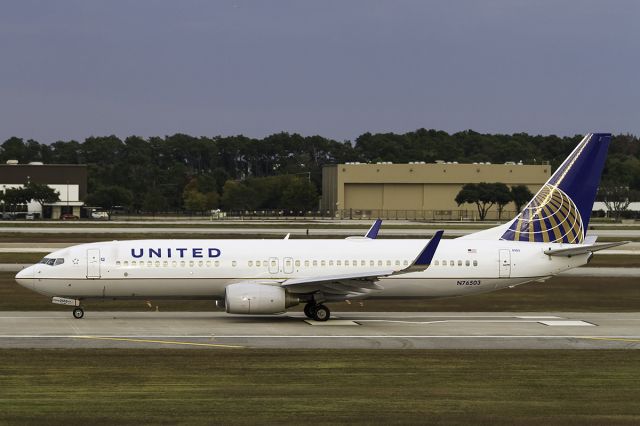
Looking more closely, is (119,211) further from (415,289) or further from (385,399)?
(385,399)

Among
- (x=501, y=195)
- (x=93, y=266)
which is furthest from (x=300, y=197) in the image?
(x=93, y=266)

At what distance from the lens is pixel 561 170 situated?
39125mm

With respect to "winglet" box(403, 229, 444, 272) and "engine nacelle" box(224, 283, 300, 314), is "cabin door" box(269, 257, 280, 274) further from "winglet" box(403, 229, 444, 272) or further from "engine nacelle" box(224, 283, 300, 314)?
"winglet" box(403, 229, 444, 272)

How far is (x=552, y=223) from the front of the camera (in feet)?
126

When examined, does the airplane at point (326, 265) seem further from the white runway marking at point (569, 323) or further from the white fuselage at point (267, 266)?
the white runway marking at point (569, 323)

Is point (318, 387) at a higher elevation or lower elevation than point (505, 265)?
lower

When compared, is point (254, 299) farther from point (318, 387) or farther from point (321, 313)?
point (318, 387)

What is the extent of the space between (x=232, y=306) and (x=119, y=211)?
16741 centimetres

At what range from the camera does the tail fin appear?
127ft

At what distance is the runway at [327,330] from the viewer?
30.6 metres

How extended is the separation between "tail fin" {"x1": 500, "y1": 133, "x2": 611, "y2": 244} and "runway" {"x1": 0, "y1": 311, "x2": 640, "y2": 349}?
3125mm

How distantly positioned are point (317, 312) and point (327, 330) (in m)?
2.67

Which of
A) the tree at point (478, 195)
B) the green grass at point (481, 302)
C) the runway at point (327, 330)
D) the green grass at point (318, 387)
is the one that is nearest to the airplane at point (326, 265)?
the runway at point (327, 330)

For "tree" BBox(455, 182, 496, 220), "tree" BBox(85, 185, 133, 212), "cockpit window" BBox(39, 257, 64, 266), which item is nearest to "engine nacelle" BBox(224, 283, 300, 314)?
"cockpit window" BBox(39, 257, 64, 266)
